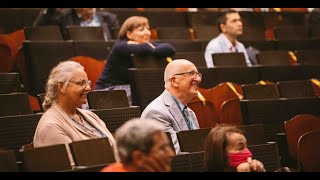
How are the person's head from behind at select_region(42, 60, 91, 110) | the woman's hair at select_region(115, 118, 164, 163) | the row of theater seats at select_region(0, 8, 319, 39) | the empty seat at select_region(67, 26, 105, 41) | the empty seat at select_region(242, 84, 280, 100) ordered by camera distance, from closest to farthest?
1. the woman's hair at select_region(115, 118, 164, 163)
2. the person's head from behind at select_region(42, 60, 91, 110)
3. the empty seat at select_region(242, 84, 280, 100)
4. the empty seat at select_region(67, 26, 105, 41)
5. the row of theater seats at select_region(0, 8, 319, 39)

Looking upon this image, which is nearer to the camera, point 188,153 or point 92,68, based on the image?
point 188,153

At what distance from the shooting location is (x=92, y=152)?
2.13m

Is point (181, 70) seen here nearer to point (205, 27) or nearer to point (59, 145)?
point (59, 145)

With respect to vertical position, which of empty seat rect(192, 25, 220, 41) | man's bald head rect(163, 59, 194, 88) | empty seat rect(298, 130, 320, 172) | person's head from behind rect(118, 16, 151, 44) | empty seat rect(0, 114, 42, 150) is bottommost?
empty seat rect(298, 130, 320, 172)

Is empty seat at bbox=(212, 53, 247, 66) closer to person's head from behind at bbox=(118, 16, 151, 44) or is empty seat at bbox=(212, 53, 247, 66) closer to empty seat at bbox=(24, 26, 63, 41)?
person's head from behind at bbox=(118, 16, 151, 44)

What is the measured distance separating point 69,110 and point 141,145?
735 millimetres

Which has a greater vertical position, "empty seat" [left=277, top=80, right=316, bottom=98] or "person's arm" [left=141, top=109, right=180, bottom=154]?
"person's arm" [left=141, top=109, right=180, bottom=154]

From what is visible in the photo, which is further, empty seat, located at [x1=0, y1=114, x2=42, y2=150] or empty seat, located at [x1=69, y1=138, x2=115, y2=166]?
empty seat, located at [x1=0, y1=114, x2=42, y2=150]

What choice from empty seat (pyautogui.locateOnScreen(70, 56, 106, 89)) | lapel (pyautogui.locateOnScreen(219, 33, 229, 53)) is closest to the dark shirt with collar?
empty seat (pyautogui.locateOnScreen(70, 56, 106, 89))

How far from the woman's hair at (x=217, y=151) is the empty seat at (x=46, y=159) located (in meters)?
0.37

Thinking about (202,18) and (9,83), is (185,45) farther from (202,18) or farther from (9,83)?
(9,83)

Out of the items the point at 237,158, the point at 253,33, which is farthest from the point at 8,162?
the point at 253,33

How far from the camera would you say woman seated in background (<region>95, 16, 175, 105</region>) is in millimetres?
3432

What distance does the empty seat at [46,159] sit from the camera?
6.49 feet
